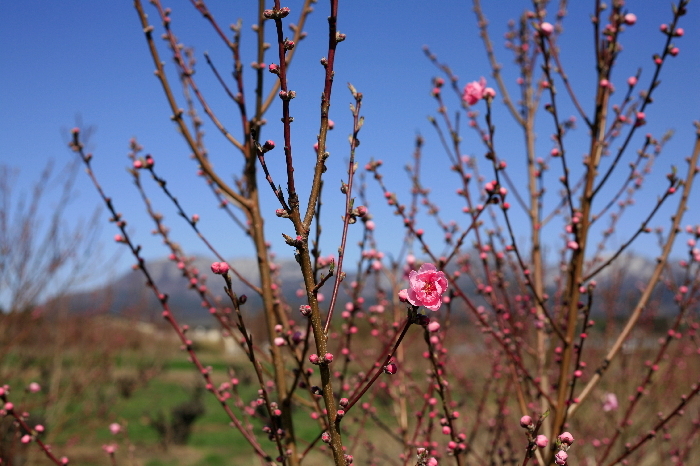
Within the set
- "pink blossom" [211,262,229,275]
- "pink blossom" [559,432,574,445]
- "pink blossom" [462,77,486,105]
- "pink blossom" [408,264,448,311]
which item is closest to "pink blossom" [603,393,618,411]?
"pink blossom" [462,77,486,105]

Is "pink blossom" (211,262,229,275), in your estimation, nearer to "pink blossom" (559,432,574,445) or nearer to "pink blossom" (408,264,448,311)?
"pink blossom" (408,264,448,311)

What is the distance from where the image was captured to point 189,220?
7.20ft

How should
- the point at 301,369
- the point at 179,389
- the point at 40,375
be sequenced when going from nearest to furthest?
the point at 301,369 → the point at 40,375 → the point at 179,389

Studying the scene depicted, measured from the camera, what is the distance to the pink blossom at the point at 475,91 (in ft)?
7.37

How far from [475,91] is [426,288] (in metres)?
1.38

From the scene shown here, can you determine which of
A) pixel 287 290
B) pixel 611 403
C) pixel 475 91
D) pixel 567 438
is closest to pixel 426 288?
pixel 567 438

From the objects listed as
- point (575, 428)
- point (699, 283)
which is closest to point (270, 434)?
point (699, 283)

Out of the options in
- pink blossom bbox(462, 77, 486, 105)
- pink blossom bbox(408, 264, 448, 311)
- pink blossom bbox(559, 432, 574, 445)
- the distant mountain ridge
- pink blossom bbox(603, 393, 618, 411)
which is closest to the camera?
pink blossom bbox(408, 264, 448, 311)

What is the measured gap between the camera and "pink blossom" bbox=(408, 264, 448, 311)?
3.72 feet

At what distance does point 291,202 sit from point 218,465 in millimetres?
8822

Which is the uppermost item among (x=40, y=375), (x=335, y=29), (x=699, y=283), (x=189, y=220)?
(x=335, y=29)

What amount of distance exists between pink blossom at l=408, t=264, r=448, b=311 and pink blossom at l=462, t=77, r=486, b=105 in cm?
127

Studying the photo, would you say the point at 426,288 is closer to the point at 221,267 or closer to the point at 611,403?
the point at 221,267

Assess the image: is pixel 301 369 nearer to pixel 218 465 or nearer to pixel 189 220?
pixel 189 220
